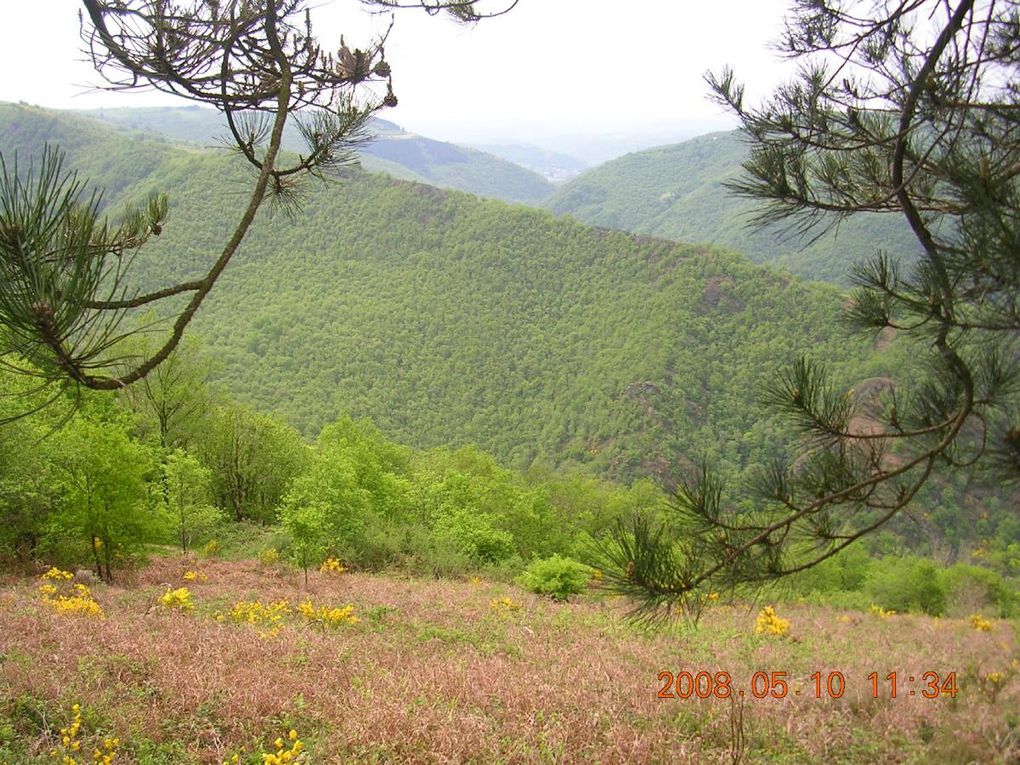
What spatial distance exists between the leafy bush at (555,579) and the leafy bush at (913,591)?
350 inches

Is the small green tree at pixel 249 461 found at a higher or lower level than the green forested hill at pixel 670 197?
lower

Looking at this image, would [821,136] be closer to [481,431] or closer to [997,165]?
[997,165]

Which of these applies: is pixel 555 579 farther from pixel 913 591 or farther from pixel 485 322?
pixel 485 322

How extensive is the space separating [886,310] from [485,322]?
67295 millimetres

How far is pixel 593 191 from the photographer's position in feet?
599

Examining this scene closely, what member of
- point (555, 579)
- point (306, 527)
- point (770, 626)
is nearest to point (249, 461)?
point (306, 527)

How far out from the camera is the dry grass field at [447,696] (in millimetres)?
3303

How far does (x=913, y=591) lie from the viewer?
51.3ft

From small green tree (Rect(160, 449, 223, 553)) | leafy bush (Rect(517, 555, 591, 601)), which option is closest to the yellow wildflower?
leafy bush (Rect(517, 555, 591, 601))

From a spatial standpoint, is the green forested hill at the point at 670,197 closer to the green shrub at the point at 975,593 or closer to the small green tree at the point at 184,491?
the green shrub at the point at 975,593

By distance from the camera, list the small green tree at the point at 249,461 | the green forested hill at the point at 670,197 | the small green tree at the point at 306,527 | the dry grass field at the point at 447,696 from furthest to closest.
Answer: the green forested hill at the point at 670,197 → the small green tree at the point at 249,461 → the small green tree at the point at 306,527 → the dry grass field at the point at 447,696

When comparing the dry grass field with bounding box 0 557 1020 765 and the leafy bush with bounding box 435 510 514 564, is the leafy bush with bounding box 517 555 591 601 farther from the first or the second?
Result: the dry grass field with bounding box 0 557 1020 765
